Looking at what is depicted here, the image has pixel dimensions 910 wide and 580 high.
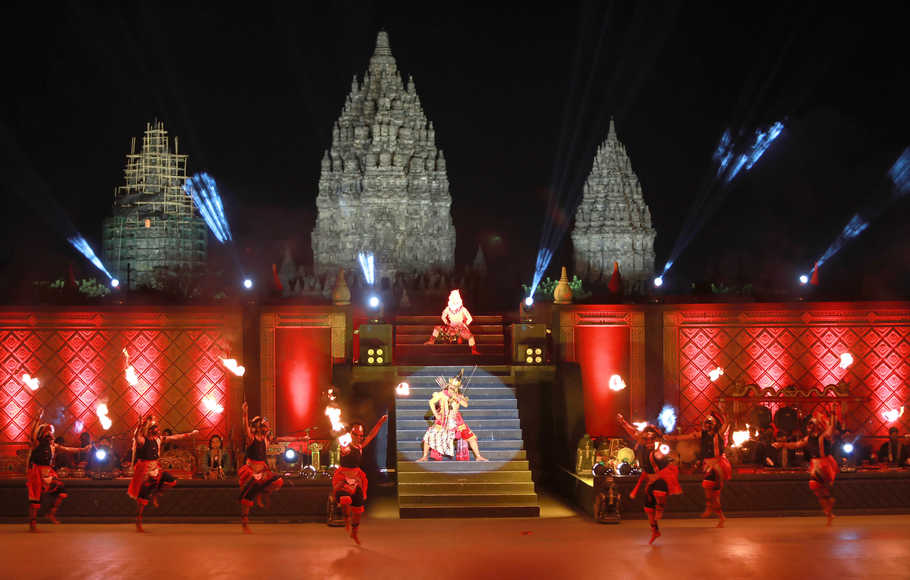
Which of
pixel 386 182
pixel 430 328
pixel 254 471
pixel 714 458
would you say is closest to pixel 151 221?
pixel 386 182

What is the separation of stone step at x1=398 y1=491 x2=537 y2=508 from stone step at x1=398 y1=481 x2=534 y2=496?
8cm

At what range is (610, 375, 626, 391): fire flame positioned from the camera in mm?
19375

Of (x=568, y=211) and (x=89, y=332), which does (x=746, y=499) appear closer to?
(x=89, y=332)

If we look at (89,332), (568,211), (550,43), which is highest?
(550,43)

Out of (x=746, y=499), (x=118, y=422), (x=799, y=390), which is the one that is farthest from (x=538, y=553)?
(x=118, y=422)

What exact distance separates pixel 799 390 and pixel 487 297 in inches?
669

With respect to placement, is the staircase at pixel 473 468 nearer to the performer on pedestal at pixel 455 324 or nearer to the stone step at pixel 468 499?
the stone step at pixel 468 499

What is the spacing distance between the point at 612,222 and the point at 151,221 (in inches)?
910

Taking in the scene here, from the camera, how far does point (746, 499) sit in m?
15.6

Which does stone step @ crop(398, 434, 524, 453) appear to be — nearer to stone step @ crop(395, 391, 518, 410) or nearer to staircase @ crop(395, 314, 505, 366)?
stone step @ crop(395, 391, 518, 410)

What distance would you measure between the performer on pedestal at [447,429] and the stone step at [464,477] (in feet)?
1.20

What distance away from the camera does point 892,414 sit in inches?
752

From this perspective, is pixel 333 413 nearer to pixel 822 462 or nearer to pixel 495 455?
pixel 495 455

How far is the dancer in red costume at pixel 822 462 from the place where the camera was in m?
14.9
